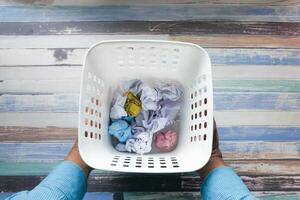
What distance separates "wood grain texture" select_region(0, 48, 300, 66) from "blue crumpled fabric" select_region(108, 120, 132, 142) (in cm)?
27

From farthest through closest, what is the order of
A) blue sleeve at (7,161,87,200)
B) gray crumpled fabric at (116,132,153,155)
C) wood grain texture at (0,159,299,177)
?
wood grain texture at (0,159,299,177), gray crumpled fabric at (116,132,153,155), blue sleeve at (7,161,87,200)

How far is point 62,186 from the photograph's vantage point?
0.84 meters

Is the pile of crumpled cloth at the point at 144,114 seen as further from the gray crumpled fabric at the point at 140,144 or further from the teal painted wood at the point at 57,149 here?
the teal painted wood at the point at 57,149

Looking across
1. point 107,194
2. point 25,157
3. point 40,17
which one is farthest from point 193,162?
point 40,17

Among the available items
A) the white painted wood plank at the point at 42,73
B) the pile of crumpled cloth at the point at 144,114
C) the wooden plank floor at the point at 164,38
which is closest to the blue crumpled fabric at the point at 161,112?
the pile of crumpled cloth at the point at 144,114

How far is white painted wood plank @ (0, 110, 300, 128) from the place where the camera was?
1.17m

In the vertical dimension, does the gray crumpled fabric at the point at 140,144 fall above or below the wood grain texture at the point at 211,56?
below

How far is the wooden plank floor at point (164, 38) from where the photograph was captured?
1138 millimetres

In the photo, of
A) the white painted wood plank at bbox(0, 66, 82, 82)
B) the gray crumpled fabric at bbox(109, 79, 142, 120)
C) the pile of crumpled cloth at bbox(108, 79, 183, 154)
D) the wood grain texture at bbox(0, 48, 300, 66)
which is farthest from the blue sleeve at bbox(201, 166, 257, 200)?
the white painted wood plank at bbox(0, 66, 82, 82)

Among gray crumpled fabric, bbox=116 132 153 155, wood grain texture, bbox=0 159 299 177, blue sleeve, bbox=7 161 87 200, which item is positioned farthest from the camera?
wood grain texture, bbox=0 159 299 177

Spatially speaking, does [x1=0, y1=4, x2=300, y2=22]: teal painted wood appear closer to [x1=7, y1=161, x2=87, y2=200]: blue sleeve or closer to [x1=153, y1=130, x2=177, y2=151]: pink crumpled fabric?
[x1=153, y1=130, x2=177, y2=151]: pink crumpled fabric

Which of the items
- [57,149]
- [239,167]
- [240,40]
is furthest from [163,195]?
[240,40]

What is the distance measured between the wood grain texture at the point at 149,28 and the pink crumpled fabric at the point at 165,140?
0.35m

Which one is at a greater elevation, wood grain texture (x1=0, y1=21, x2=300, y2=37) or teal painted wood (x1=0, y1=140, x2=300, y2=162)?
wood grain texture (x1=0, y1=21, x2=300, y2=37)
